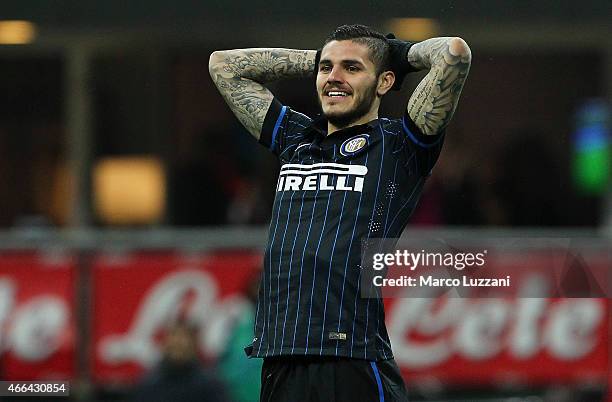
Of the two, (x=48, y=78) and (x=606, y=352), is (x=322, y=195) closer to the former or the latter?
(x=606, y=352)

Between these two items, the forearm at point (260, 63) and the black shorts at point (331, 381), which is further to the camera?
the forearm at point (260, 63)

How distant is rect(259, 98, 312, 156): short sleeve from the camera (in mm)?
5379

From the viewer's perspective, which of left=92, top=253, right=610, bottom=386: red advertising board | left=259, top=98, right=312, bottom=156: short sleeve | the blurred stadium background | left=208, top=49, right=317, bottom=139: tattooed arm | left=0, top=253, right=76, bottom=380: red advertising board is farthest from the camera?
left=0, top=253, right=76, bottom=380: red advertising board

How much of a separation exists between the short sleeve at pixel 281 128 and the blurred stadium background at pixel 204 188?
10.8 feet

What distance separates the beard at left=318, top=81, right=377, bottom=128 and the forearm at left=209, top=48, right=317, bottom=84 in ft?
1.51

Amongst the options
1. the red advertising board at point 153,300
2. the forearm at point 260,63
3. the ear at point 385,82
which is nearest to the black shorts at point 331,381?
the ear at point 385,82

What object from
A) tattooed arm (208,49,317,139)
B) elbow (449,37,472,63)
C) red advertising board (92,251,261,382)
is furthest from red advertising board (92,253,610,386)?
elbow (449,37,472,63)

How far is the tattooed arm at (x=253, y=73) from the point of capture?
18.1 feet

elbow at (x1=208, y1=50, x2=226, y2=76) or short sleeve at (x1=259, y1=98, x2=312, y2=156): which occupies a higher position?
elbow at (x1=208, y1=50, x2=226, y2=76)

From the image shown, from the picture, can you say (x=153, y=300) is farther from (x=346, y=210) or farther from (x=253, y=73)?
(x=346, y=210)

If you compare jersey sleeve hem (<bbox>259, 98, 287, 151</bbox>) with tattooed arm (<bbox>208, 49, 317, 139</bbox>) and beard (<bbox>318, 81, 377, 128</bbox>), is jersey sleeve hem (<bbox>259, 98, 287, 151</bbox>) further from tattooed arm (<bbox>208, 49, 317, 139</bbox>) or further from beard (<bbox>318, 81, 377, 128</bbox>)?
beard (<bbox>318, 81, 377, 128</bbox>)

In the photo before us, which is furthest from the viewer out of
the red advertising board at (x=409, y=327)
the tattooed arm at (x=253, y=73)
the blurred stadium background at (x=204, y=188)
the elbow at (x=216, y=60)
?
the red advertising board at (x=409, y=327)

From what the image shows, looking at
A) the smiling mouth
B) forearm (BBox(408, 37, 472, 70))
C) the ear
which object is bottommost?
the smiling mouth

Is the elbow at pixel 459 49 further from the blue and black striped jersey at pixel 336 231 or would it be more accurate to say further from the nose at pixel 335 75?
the nose at pixel 335 75
